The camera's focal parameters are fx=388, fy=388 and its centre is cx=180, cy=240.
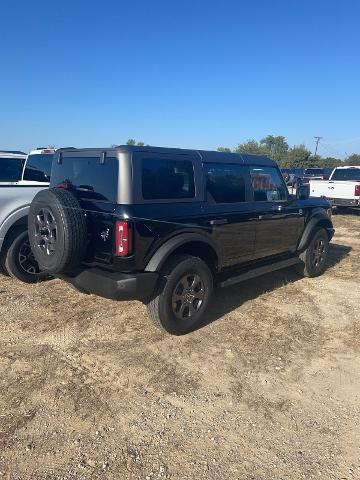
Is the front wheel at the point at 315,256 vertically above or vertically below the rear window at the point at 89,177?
below

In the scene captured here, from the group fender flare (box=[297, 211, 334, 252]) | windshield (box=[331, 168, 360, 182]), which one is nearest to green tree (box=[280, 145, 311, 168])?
windshield (box=[331, 168, 360, 182])

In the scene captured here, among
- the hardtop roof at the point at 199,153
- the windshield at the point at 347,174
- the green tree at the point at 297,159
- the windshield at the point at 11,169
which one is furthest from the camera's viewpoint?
the green tree at the point at 297,159

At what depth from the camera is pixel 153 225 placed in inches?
148

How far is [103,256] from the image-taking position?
378 cm

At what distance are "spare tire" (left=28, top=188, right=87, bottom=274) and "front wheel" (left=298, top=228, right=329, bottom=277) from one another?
3.80 m

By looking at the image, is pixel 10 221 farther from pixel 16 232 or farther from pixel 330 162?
pixel 330 162

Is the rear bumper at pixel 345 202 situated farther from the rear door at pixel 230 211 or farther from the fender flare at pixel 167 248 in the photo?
the fender flare at pixel 167 248

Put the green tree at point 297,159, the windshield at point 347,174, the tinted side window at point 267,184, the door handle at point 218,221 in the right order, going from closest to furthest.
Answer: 1. the door handle at point 218,221
2. the tinted side window at point 267,184
3. the windshield at point 347,174
4. the green tree at point 297,159

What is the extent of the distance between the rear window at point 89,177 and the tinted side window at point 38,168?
2.37 m

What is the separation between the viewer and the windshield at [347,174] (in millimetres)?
15336

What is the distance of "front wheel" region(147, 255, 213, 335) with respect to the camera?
3.95 metres

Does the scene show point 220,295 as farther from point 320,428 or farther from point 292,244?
point 320,428

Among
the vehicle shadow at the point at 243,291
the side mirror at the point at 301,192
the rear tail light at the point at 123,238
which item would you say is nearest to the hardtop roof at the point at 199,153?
the side mirror at the point at 301,192

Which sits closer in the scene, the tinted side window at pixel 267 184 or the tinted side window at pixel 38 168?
the tinted side window at pixel 267 184
